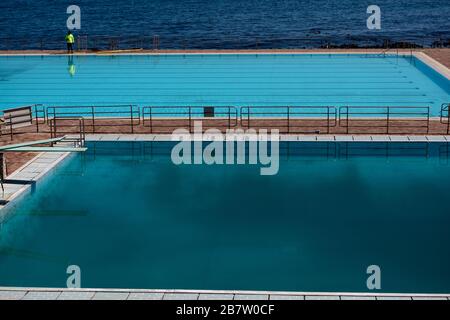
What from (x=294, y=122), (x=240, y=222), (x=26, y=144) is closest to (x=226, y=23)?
(x=294, y=122)

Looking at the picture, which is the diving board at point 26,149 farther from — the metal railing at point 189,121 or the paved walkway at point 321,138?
the metal railing at point 189,121

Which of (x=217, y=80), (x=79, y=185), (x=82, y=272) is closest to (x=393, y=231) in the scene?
(x=82, y=272)

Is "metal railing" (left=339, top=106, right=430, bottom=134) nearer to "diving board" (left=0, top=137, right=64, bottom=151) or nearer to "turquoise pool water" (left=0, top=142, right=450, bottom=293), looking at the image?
"turquoise pool water" (left=0, top=142, right=450, bottom=293)

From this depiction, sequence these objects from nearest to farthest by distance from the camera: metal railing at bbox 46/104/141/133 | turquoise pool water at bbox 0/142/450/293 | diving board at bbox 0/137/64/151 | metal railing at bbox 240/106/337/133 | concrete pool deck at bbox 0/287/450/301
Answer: concrete pool deck at bbox 0/287/450/301 < turquoise pool water at bbox 0/142/450/293 < diving board at bbox 0/137/64/151 < metal railing at bbox 240/106/337/133 < metal railing at bbox 46/104/141/133

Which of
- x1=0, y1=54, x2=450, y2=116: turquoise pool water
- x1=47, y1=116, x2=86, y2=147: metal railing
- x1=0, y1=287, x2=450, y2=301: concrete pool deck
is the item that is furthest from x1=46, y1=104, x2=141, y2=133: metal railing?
x1=0, y1=287, x2=450, y2=301: concrete pool deck

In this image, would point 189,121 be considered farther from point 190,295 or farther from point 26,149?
point 190,295

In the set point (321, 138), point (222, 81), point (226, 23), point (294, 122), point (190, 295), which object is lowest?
point (190, 295)

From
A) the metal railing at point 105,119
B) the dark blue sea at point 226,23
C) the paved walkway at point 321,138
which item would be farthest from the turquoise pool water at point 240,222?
the dark blue sea at point 226,23
